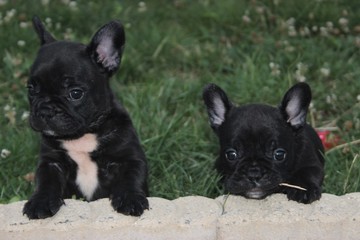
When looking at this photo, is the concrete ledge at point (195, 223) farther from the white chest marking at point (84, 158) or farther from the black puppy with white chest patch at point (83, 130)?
the white chest marking at point (84, 158)

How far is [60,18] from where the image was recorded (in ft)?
28.3

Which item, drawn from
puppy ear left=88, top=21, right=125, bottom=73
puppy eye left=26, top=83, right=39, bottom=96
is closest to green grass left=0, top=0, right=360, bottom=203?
puppy eye left=26, top=83, right=39, bottom=96

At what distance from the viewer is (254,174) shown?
204 inches

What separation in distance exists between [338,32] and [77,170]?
3.69 metres

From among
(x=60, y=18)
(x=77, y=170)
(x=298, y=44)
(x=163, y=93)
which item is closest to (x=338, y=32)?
(x=298, y=44)

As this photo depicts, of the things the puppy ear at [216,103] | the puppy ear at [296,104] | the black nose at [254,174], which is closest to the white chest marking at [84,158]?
the puppy ear at [216,103]

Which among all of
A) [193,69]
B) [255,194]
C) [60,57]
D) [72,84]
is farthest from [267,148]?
[193,69]

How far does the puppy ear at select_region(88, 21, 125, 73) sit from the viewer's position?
17.7 ft

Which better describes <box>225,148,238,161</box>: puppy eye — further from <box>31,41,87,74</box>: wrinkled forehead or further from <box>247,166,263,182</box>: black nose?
<box>31,41,87,74</box>: wrinkled forehead

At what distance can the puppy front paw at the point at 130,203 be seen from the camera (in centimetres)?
489

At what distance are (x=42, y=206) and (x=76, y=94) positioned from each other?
2.41 feet

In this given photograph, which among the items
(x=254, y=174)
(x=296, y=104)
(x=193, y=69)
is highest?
(x=296, y=104)

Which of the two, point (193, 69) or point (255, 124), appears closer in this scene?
point (255, 124)

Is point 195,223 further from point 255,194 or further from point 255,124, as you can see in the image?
point 255,124
